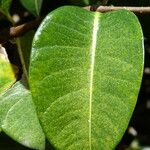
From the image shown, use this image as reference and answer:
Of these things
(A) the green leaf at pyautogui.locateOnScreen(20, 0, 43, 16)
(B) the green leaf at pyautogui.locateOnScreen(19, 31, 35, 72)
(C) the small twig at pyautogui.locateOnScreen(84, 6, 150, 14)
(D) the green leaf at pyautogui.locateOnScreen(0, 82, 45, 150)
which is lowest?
(D) the green leaf at pyautogui.locateOnScreen(0, 82, 45, 150)

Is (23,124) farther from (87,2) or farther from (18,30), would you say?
(87,2)

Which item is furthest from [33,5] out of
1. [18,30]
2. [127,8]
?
[127,8]

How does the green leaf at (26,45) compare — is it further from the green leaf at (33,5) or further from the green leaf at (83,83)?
the green leaf at (83,83)

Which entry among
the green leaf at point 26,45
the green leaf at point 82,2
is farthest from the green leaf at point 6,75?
the green leaf at point 82,2

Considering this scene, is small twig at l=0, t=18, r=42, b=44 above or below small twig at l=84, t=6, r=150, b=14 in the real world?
below

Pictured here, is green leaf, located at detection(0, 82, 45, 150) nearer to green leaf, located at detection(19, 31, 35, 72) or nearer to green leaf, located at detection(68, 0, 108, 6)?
green leaf, located at detection(19, 31, 35, 72)

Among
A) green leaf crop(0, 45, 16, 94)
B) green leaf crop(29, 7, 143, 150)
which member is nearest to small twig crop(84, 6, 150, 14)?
green leaf crop(29, 7, 143, 150)

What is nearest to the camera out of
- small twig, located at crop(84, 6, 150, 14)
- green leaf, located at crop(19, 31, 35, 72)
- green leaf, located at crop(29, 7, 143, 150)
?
green leaf, located at crop(29, 7, 143, 150)
